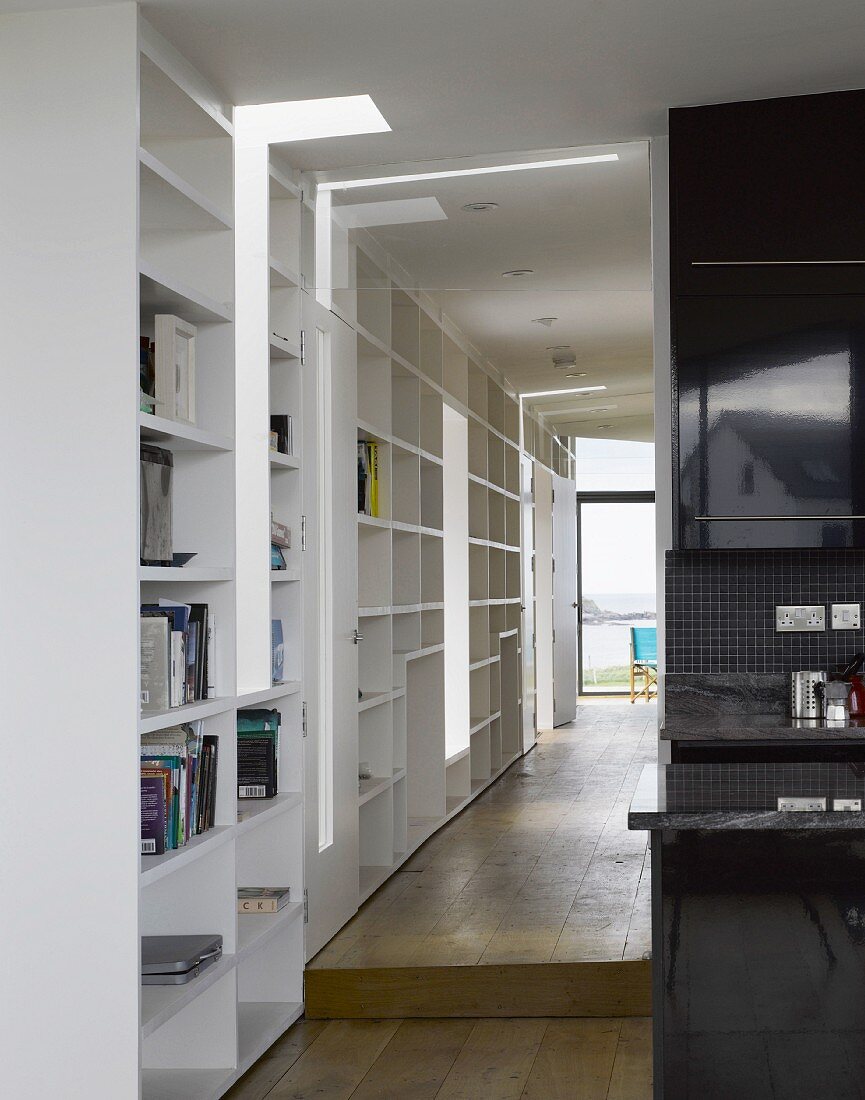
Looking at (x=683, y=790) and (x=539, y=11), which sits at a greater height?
(x=539, y=11)

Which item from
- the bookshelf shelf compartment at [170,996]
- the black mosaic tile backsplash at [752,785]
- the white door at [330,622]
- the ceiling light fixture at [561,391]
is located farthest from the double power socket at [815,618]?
the ceiling light fixture at [561,391]

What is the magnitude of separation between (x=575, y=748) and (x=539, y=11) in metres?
6.69

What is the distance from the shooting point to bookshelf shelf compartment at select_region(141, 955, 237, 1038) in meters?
2.88

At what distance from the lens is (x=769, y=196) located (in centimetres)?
378

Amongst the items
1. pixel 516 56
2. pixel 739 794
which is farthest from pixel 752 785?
pixel 516 56

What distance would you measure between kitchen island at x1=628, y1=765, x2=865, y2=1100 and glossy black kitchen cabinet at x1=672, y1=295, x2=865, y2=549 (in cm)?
158

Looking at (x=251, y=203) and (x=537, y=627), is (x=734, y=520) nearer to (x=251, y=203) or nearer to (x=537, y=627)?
(x=251, y=203)

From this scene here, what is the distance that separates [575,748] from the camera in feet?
29.9

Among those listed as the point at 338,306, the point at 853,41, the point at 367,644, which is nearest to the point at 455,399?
A: the point at 367,644

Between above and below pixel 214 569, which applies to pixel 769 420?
above

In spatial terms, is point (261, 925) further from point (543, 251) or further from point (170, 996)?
point (543, 251)

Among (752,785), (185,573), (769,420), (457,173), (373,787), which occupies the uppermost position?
(457,173)

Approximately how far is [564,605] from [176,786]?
7160 mm

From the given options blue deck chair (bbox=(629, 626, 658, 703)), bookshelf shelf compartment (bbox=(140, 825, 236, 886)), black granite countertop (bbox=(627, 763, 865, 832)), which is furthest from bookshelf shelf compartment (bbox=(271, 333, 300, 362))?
blue deck chair (bbox=(629, 626, 658, 703))
